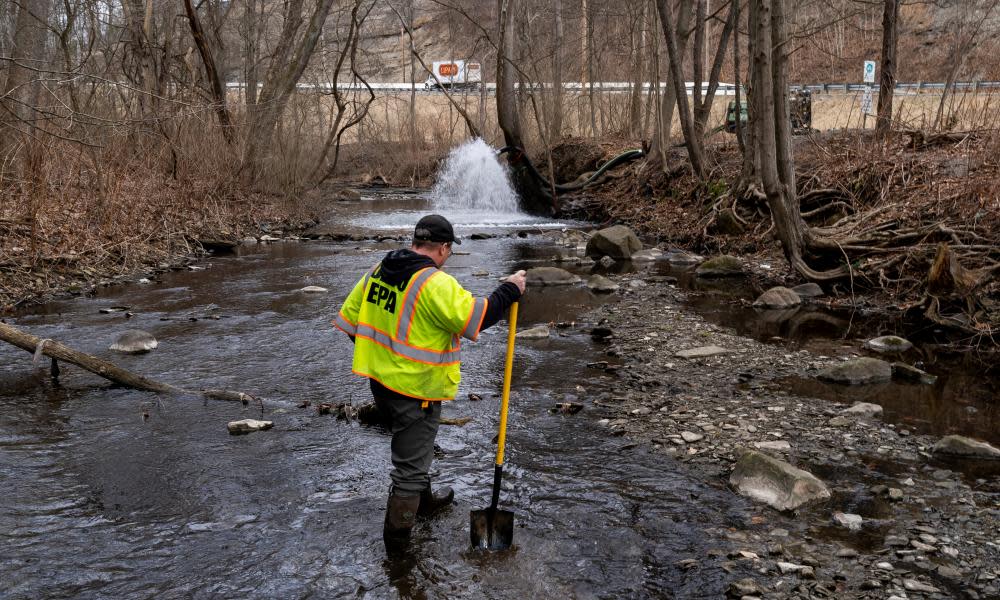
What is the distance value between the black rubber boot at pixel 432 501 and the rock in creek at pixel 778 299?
723cm

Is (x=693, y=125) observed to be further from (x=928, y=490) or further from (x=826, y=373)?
(x=928, y=490)

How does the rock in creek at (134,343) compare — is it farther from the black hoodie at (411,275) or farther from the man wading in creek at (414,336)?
the black hoodie at (411,275)

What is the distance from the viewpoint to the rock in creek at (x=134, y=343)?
8625 mm

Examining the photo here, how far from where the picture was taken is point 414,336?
14.4 ft

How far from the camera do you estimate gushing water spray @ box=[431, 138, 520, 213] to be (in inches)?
1054

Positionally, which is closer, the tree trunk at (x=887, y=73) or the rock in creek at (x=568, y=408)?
the rock in creek at (x=568, y=408)

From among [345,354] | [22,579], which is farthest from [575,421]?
[22,579]

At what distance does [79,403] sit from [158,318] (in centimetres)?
332

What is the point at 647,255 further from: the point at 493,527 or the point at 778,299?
the point at 493,527

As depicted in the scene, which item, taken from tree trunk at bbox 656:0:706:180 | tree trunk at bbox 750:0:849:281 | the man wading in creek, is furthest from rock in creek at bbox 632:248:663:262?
the man wading in creek

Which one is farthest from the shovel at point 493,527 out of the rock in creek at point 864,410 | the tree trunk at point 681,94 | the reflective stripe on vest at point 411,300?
the tree trunk at point 681,94

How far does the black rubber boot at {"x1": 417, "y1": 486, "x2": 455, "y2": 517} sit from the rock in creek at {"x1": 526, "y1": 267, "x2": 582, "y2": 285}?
7956 mm

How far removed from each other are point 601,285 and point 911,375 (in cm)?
521

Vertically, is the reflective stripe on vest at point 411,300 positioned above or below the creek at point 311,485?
above
